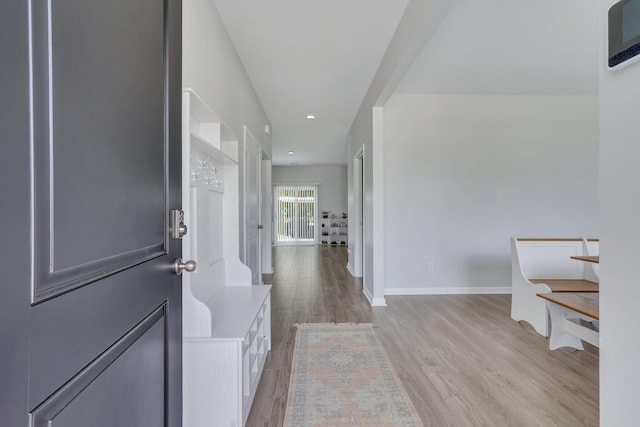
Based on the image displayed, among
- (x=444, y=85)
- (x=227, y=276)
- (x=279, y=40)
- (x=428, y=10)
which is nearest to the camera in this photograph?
(x=428, y=10)

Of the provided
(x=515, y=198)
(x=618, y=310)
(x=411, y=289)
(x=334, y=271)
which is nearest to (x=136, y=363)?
(x=618, y=310)

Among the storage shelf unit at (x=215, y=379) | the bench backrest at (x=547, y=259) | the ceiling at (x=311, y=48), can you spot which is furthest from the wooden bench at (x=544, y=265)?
the storage shelf unit at (x=215, y=379)

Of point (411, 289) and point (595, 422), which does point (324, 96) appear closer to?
point (411, 289)

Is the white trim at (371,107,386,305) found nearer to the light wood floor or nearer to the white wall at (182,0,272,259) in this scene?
the light wood floor

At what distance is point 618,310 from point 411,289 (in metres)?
3.63

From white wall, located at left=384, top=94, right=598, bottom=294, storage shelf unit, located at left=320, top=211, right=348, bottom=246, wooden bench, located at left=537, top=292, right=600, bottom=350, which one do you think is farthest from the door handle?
storage shelf unit, located at left=320, top=211, right=348, bottom=246

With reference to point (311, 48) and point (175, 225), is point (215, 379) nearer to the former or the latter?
point (175, 225)

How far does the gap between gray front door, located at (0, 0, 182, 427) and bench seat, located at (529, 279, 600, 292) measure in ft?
10.4

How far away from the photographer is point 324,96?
4230 mm

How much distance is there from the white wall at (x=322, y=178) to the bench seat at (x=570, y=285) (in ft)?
25.2

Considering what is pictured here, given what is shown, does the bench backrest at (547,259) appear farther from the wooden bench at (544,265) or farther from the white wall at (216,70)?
the white wall at (216,70)

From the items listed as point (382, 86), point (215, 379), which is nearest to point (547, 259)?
point (382, 86)

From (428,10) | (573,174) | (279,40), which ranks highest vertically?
(279,40)

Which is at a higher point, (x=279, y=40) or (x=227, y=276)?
(x=279, y=40)
